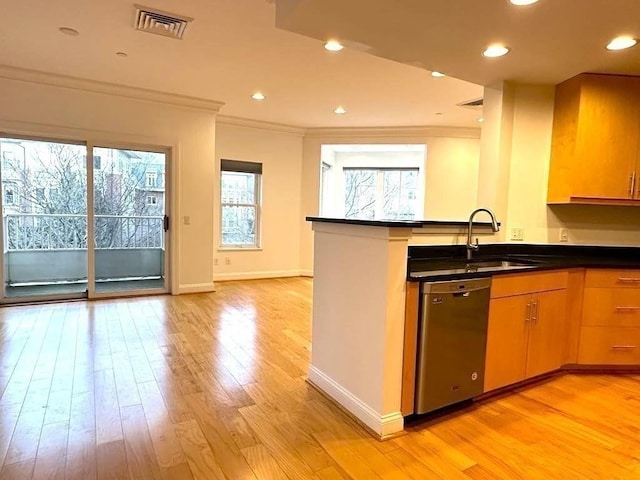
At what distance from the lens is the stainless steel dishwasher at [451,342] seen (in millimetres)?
2098

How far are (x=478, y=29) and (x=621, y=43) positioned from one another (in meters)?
1.02

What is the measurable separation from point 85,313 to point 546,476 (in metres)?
4.31

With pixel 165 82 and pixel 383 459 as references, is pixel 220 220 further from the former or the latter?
pixel 383 459

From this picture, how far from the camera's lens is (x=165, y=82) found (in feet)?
14.6

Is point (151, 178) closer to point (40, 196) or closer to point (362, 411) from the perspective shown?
point (40, 196)

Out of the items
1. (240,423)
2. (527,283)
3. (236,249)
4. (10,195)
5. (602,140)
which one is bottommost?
(240,423)

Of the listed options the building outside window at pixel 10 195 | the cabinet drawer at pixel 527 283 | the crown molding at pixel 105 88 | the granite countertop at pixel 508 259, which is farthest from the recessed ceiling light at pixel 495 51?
the building outside window at pixel 10 195

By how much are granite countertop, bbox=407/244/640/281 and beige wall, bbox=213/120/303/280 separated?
4.21 m

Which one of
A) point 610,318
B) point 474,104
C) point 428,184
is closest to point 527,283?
point 610,318

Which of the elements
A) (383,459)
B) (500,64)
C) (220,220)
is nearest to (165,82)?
(220,220)

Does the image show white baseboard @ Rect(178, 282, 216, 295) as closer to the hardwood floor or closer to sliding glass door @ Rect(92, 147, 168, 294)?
sliding glass door @ Rect(92, 147, 168, 294)

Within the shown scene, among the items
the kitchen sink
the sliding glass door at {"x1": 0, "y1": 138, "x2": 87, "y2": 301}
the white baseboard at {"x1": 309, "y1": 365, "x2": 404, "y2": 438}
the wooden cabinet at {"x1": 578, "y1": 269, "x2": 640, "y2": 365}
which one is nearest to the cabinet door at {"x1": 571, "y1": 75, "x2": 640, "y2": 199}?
the wooden cabinet at {"x1": 578, "y1": 269, "x2": 640, "y2": 365}

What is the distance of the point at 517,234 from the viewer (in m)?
3.37

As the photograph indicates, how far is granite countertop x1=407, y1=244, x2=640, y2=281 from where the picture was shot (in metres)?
2.29
